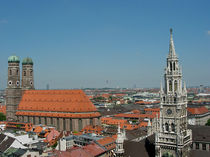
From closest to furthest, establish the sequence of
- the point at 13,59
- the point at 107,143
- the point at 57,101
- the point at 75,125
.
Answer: the point at 107,143 → the point at 75,125 → the point at 57,101 → the point at 13,59

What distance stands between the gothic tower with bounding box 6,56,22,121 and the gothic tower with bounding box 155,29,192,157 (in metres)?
104

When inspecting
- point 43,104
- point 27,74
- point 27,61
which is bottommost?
point 43,104

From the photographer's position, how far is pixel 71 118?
398 ft

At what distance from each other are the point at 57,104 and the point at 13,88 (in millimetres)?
28064

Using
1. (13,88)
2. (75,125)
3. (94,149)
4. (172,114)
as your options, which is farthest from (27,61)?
(172,114)

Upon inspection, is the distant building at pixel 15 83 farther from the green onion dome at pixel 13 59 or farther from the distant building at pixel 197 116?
the distant building at pixel 197 116

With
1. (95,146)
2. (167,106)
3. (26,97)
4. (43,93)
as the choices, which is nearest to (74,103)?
(43,93)

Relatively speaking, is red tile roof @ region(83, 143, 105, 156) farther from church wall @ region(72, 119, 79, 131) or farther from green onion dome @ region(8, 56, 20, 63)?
green onion dome @ region(8, 56, 20, 63)

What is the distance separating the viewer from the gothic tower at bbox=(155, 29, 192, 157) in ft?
170

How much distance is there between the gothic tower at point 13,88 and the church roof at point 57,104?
5.73 m

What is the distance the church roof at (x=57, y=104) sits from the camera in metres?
123

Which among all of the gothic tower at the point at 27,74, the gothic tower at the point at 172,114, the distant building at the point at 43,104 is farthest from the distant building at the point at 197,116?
the gothic tower at the point at 172,114

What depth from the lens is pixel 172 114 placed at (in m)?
52.6

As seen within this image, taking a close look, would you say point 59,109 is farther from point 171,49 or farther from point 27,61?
point 171,49
